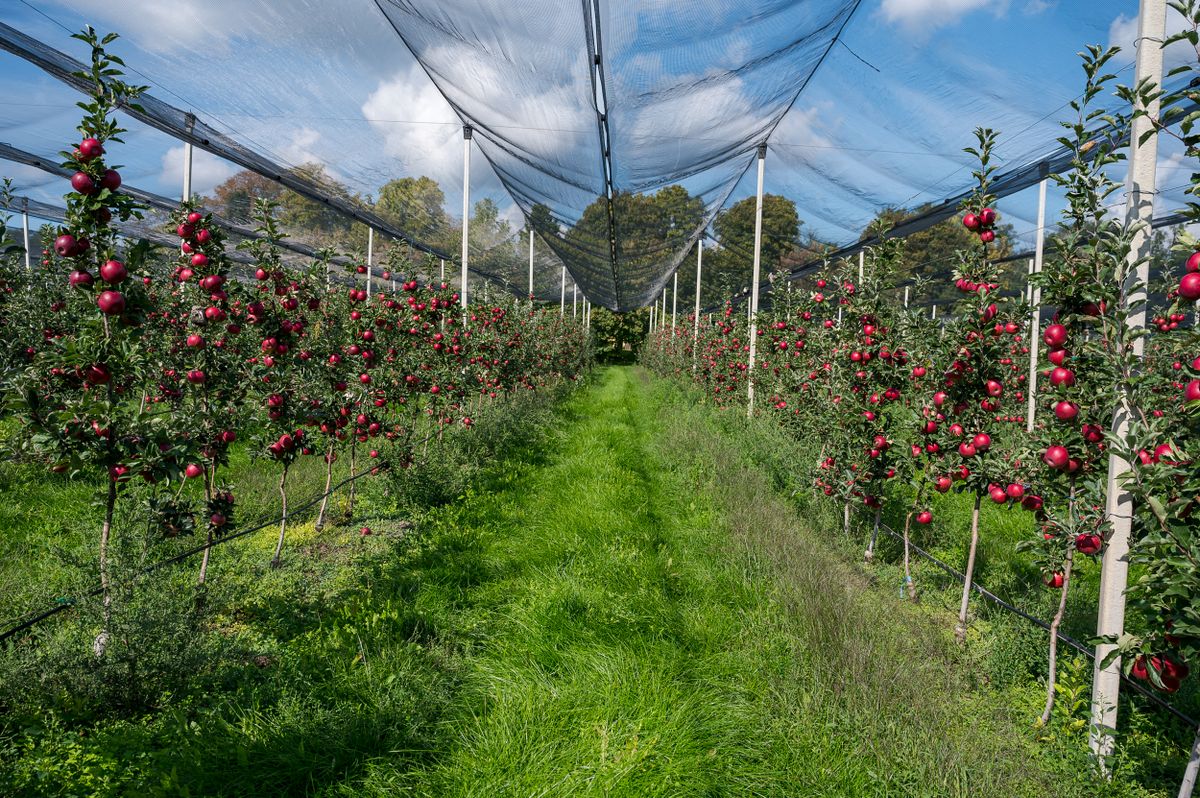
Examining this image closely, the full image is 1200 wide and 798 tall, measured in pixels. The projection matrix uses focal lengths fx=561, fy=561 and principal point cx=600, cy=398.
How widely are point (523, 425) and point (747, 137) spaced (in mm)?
4742

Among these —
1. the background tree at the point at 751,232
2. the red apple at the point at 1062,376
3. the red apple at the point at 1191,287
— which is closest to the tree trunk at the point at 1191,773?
the red apple at the point at 1062,376

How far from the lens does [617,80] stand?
4.45m

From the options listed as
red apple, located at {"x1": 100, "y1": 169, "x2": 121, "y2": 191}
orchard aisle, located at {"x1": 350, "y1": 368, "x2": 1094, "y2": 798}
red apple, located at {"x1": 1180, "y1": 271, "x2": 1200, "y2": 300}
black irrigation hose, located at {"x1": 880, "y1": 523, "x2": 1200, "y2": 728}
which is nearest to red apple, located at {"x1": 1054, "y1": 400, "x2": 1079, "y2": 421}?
red apple, located at {"x1": 1180, "y1": 271, "x2": 1200, "y2": 300}

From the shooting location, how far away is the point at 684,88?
4.78 meters

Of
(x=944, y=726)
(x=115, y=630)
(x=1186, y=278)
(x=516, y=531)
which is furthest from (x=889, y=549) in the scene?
(x=115, y=630)

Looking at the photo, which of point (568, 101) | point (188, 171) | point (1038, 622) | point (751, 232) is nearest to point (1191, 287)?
point (1038, 622)

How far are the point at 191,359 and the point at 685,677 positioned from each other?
3.14 m

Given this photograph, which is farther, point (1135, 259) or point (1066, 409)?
point (1066, 409)

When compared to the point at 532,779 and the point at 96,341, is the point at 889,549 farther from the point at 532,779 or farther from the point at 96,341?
the point at 96,341

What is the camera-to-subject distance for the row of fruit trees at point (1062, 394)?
158cm

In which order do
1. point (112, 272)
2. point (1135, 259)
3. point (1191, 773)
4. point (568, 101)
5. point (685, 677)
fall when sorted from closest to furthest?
point (1191, 773)
point (1135, 259)
point (112, 272)
point (685, 677)
point (568, 101)

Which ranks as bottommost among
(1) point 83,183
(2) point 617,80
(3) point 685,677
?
(3) point 685,677

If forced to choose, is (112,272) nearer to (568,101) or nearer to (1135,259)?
(1135,259)

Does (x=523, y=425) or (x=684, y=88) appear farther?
(x=523, y=425)
